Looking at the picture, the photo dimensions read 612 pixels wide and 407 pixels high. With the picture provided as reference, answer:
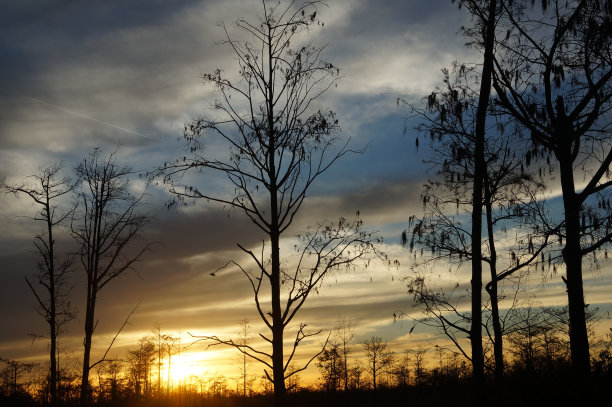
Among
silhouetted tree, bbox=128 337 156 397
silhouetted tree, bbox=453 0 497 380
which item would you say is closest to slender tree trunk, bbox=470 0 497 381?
silhouetted tree, bbox=453 0 497 380

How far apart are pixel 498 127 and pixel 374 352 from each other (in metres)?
65.1

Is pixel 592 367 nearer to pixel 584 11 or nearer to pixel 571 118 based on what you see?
pixel 571 118

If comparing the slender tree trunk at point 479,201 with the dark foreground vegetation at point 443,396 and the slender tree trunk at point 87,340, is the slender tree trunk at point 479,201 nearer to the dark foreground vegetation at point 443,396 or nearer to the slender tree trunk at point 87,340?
the dark foreground vegetation at point 443,396

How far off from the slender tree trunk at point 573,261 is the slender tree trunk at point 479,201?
219 centimetres

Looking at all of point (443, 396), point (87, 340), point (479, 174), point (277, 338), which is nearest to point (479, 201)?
point (479, 174)

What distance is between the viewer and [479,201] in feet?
48.6

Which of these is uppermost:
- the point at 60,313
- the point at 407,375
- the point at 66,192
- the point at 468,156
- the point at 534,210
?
the point at 66,192

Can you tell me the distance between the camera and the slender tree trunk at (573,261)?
46.6ft

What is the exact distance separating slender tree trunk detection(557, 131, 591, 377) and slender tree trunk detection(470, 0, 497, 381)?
2192 millimetres

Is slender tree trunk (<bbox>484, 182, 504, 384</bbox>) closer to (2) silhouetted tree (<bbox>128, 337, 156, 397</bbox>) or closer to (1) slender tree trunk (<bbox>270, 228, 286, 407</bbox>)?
(1) slender tree trunk (<bbox>270, 228, 286, 407</bbox>)

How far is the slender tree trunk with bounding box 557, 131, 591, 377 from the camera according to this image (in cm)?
1421

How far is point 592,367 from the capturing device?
1511cm

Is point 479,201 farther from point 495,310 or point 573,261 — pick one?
point 495,310

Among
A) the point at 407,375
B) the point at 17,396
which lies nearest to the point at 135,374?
the point at 17,396
